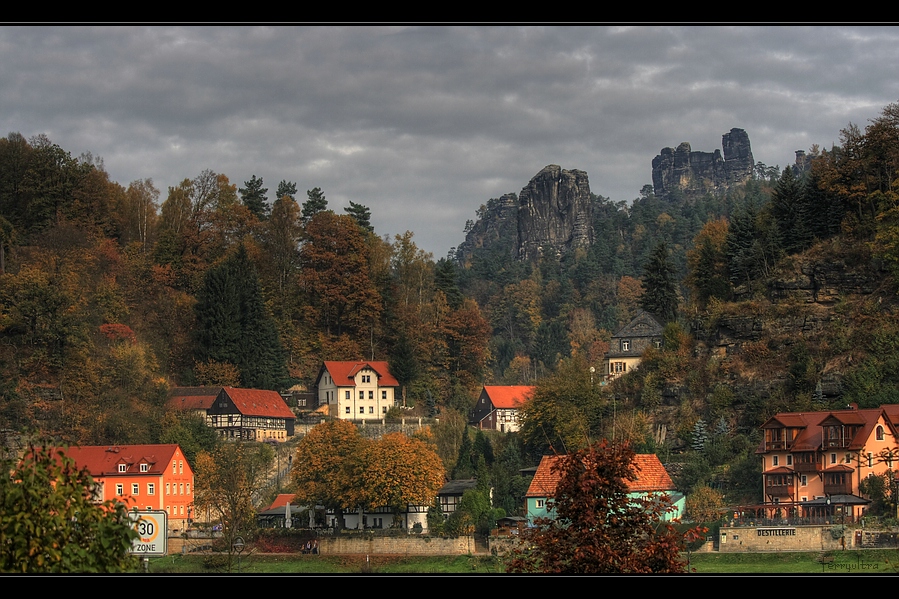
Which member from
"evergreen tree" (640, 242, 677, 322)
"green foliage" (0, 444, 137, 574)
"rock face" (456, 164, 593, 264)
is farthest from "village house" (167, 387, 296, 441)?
"rock face" (456, 164, 593, 264)

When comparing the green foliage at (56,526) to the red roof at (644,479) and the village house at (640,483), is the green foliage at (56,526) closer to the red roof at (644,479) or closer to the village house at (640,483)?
the village house at (640,483)

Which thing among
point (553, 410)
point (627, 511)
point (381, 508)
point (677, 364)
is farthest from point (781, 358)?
point (627, 511)

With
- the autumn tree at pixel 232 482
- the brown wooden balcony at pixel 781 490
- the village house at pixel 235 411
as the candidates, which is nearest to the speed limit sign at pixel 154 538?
the autumn tree at pixel 232 482

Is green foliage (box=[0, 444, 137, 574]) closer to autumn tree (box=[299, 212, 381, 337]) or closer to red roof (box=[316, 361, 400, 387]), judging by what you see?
red roof (box=[316, 361, 400, 387])

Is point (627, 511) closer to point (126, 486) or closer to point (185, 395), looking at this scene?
point (126, 486)

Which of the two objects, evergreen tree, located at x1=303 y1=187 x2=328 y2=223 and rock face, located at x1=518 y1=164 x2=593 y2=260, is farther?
rock face, located at x1=518 y1=164 x2=593 y2=260

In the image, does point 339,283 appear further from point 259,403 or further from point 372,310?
point 259,403
